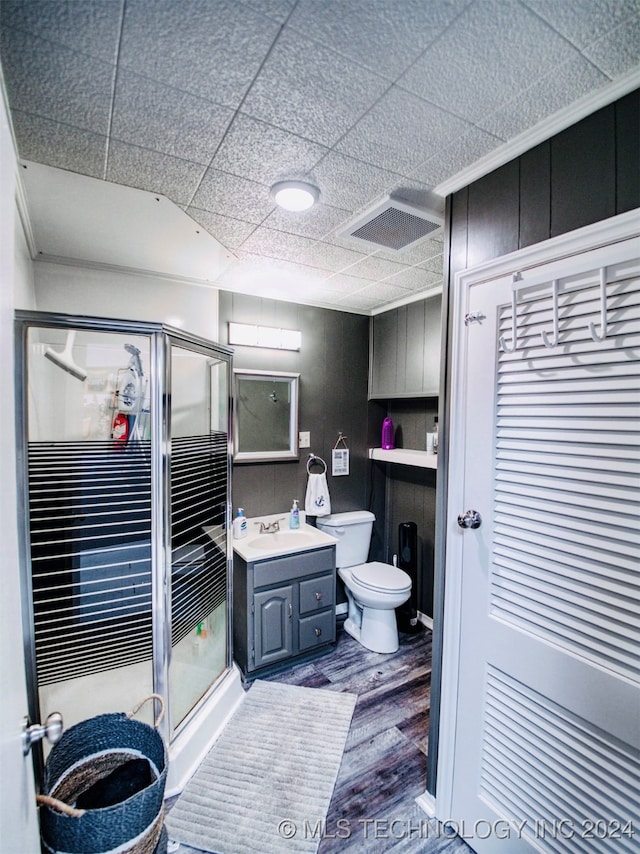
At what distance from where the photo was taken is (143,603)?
5.24ft

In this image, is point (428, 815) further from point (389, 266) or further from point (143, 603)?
point (389, 266)

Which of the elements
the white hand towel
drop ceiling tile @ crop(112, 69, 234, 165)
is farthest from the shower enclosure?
the white hand towel

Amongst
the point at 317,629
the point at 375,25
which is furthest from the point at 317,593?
the point at 375,25

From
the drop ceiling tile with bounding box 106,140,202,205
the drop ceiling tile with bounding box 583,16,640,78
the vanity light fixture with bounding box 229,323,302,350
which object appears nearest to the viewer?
the drop ceiling tile with bounding box 583,16,640,78

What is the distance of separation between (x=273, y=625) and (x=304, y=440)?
125 centimetres

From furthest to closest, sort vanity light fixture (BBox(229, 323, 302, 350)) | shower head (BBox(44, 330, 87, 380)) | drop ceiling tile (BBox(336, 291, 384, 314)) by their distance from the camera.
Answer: drop ceiling tile (BBox(336, 291, 384, 314)), vanity light fixture (BBox(229, 323, 302, 350)), shower head (BBox(44, 330, 87, 380))

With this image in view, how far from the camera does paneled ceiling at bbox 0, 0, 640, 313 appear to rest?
0.84m

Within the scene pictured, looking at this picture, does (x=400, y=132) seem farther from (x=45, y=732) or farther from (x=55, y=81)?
(x=45, y=732)

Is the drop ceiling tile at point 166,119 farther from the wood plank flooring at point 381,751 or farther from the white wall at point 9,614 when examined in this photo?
the wood plank flooring at point 381,751

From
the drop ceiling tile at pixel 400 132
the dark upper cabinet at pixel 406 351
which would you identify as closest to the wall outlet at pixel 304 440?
the dark upper cabinet at pixel 406 351

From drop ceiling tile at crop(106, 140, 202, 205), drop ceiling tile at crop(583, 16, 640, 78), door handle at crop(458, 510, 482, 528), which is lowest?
door handle at crop(458, 510, 482, 528)

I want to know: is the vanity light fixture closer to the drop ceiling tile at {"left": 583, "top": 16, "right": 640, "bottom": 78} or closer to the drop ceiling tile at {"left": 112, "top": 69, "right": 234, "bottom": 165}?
the drop ceiling tile at {"left": 112, "top": 69, "right": 234, "bottom": 165}

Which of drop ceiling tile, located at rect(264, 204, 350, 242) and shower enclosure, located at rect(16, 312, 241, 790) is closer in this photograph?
shower enclosure, located at rect(16, 312, 241, 790)

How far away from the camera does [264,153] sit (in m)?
1.31
